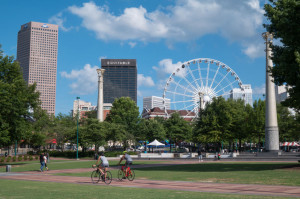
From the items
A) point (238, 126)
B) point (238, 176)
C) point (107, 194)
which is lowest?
point (238, 176)

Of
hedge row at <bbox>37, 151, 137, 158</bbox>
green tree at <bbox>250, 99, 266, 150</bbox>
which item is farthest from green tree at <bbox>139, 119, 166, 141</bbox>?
green tree at <bbox>250, 99, 266, 150</bbox>

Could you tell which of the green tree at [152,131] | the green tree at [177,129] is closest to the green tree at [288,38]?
the green tree at [152,131]

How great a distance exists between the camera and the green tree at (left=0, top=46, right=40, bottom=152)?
39031mm

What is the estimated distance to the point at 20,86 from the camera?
143 ft

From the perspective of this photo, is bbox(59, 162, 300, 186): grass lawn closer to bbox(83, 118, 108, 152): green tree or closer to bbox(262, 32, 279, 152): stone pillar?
bbox(262, 32, 279, 152): stone pillar

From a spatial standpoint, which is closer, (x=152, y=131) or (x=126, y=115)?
(x=152, y=131)

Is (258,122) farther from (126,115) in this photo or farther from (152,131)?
(126,115)

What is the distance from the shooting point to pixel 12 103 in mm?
40594

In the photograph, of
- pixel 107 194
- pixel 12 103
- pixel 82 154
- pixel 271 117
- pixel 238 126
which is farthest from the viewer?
pixel 238 126

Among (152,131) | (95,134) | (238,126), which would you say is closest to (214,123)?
(238,126)

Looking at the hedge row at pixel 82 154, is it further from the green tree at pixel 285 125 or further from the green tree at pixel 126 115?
the green tree at pixel 285 125

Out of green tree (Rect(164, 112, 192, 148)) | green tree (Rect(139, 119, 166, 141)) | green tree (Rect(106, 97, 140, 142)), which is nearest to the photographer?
green tree (Rect(139, 119, 166, 141))

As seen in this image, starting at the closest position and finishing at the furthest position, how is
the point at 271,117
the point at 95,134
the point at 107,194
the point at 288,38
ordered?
the point at 107,194 → the point at 288,38 → the point at 271,117 → the point at 95,134

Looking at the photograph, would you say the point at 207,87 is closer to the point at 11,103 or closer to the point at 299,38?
the point at 11,103
